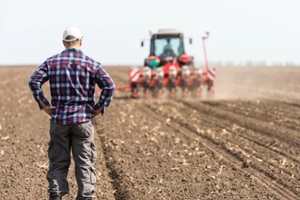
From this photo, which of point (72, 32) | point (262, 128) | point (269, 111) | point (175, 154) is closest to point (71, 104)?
point (72, 32)

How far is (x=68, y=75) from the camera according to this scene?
5.32 meters

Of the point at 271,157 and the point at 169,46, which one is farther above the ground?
the point at 169,46

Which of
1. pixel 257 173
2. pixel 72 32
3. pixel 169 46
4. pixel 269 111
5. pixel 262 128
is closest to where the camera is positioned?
pixel 72 32

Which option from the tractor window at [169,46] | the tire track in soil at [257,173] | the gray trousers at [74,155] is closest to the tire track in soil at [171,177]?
the tire track in soil at [257,173]

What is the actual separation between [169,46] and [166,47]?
0.12 meters

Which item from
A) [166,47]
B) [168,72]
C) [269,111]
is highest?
[166,47]

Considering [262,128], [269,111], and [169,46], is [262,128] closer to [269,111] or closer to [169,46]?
[269,111]

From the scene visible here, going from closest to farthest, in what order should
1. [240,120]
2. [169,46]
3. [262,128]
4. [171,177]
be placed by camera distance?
[171,177] → [262,128] → [240,120] → [169,46]

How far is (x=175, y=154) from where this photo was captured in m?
9.30

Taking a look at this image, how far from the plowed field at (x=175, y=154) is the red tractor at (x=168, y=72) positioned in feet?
10.7

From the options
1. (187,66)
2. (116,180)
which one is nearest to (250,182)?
(116,180)

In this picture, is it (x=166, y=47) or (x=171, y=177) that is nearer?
(x=171, y=177)

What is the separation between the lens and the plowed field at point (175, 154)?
712 cm

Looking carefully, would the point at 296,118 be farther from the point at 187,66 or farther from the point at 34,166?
the point at 34,166
